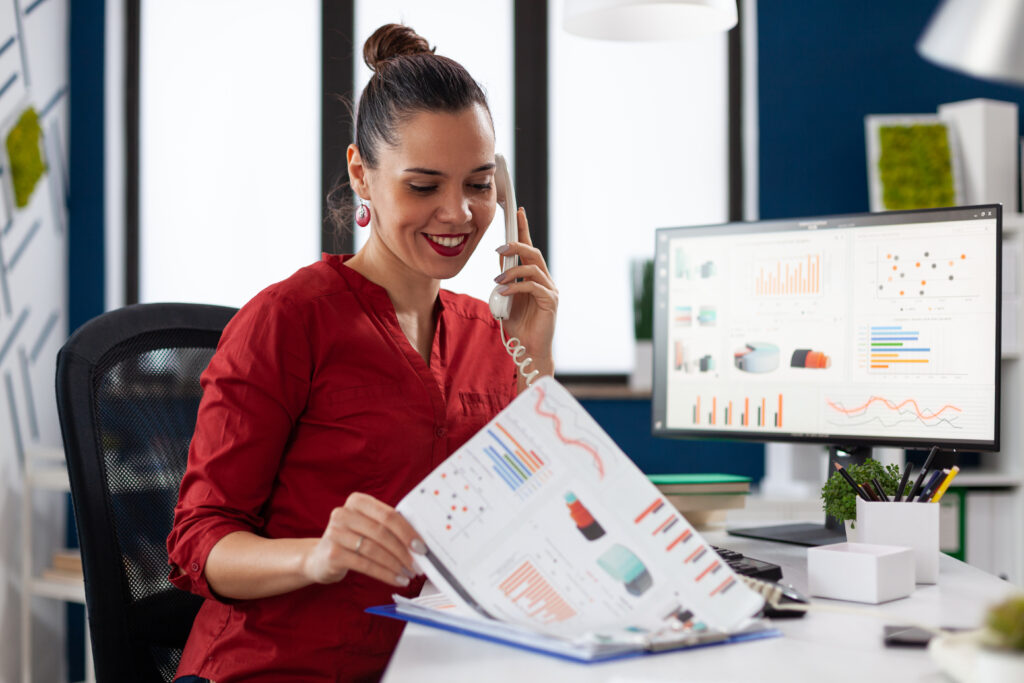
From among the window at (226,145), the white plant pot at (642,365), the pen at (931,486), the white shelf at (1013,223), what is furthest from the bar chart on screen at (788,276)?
the window at (226,145)

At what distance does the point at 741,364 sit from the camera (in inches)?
58.6

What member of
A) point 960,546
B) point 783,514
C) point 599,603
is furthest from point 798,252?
point 960,546

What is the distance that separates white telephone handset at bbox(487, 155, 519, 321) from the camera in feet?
4.53

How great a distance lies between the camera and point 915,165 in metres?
2.82

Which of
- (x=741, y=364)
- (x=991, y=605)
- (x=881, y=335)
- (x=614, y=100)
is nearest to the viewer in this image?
(x=991, y=605)

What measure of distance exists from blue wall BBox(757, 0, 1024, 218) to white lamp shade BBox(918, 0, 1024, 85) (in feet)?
7.69

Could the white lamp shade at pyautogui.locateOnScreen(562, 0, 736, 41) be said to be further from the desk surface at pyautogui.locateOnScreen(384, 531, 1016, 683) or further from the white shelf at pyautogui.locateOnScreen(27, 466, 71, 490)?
the white shelf at pyautogui.locateOnScreen(27, 466, 71, 490)

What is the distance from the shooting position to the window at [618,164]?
3.20m

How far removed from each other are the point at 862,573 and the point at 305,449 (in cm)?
66

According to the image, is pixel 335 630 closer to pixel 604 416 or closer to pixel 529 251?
pixel 529 251

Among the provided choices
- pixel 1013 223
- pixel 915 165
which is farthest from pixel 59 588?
pixel 1013 223

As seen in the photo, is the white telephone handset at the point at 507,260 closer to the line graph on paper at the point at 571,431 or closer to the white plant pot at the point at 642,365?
the line graph on paper at the point at 571,431

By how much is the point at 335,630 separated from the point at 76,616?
2283 millimetres

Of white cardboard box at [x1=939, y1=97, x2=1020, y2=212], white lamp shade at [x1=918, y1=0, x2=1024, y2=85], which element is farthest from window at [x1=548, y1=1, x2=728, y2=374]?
white lamp shade at [x1=918, y1=0, x2=1024, y2=85]
